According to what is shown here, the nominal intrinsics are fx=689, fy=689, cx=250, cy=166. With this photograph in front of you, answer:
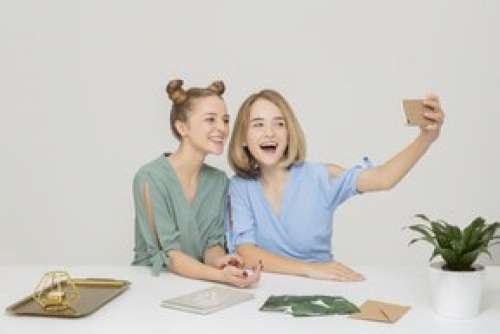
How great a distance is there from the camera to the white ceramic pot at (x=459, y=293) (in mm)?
1591

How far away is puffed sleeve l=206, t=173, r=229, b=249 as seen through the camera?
2326 mm

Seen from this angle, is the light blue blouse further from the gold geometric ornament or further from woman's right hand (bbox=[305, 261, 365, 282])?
the gold geometric ornament

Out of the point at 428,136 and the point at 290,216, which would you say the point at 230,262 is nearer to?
the point at 290,216

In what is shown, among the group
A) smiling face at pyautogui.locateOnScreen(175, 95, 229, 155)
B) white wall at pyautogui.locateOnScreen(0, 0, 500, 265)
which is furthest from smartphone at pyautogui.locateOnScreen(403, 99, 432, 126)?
white wall at pyautogui.locateOnScreen(0, 0, 500, 265)

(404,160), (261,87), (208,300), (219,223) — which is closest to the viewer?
(208,300)

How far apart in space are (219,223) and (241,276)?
0.46 meters

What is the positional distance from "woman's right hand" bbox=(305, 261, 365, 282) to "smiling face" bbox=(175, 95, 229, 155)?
1.73 ft

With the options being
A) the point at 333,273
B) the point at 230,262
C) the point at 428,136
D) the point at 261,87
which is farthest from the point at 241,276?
the point at 261,87

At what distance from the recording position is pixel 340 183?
2312 mm

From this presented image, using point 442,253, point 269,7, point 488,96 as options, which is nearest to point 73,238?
point 269,7

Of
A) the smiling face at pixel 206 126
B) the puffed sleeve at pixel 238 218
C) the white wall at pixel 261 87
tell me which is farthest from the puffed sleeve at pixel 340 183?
the white wall at pixel 261 87

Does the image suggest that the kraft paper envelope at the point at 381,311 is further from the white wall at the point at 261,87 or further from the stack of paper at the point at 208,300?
the white wall at the point at 261,87

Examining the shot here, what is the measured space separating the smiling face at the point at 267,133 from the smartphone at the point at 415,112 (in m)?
0.52

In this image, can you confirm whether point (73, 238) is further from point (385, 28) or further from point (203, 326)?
point (203, 326)
